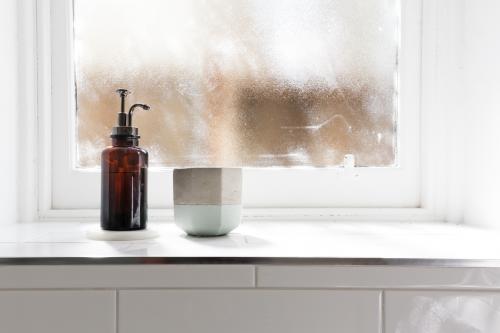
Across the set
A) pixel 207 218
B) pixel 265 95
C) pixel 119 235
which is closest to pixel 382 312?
pixel 207 218

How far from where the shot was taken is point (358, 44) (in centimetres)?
110

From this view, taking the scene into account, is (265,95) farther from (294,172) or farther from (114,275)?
(114,275)

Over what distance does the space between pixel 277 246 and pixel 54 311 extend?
1.08 ft

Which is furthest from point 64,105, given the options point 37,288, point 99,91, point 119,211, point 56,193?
point 37,288

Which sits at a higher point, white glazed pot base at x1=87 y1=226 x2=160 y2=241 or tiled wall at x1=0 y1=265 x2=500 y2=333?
white glazed pot base at x1=87 y1=226 x2=160 y2=241

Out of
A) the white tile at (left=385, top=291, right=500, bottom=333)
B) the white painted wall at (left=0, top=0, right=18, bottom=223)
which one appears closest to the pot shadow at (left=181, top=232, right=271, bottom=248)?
the white tile at (left=385, top=291, right=500, bottom=333)

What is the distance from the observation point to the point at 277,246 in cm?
74

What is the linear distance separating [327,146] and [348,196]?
0.12 meters

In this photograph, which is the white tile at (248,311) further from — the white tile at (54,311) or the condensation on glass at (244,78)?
the condensation on glass at (244,78)

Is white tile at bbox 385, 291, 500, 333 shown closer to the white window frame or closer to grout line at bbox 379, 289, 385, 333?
grout line at bbox 379, 289, 385, 333

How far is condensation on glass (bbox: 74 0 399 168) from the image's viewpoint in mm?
1081

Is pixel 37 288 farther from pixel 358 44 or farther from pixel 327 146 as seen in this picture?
pixel 358 44

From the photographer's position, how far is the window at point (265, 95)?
107 centimetres

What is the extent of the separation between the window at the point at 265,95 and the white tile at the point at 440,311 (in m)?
0.41
